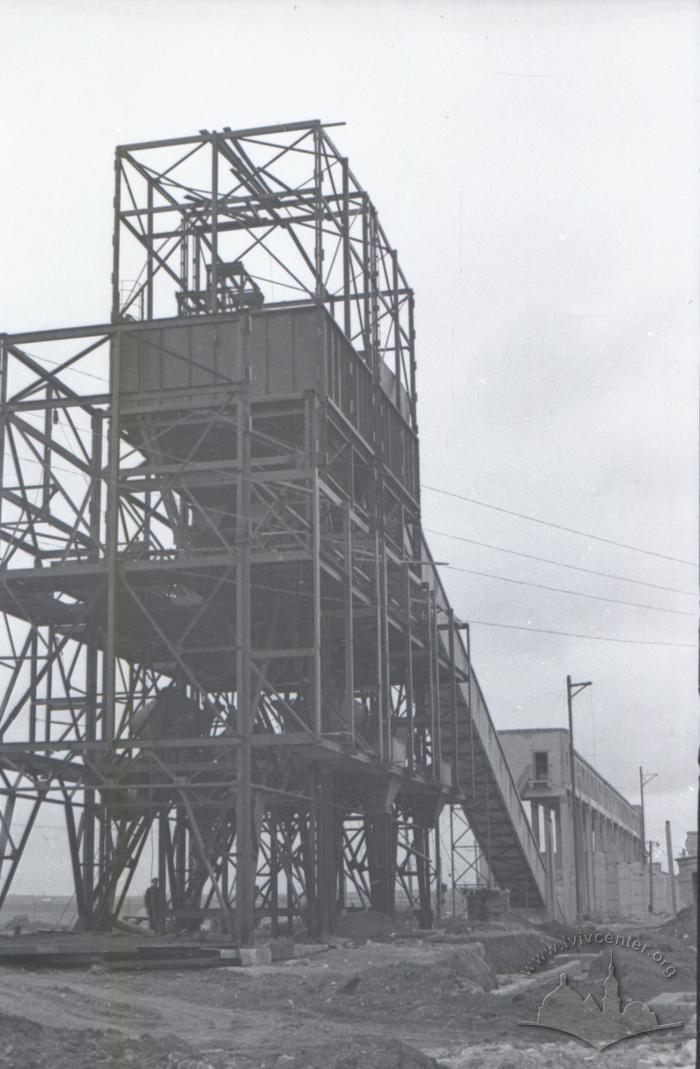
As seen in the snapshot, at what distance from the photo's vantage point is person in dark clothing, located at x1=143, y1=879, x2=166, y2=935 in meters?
30.4

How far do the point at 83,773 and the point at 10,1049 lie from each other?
56.6 feet

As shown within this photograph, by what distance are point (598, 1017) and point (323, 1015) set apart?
3528mm

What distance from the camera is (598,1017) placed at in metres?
18.2

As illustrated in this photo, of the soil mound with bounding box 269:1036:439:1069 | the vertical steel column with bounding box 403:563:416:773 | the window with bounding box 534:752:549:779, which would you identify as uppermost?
the vertical steel column with bounding box 403:563:416:773

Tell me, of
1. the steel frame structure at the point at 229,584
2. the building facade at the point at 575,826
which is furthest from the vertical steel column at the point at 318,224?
the building facade at the point at 575,826

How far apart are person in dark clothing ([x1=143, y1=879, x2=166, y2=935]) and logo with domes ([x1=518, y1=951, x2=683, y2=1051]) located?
1167 centimetres

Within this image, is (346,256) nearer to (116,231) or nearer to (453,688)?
(116,231)

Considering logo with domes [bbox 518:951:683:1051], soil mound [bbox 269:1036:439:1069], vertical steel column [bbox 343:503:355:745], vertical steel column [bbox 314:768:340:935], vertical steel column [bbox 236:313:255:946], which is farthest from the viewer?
vertical steel column [bbox 314:768:340:935]

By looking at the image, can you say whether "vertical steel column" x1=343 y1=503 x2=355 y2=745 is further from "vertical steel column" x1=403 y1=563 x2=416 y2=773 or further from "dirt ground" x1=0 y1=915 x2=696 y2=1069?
"vertical steel column" x1=403 y1=563 x2=416 y2=773

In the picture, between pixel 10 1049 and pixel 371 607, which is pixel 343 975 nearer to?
pixel 10 1049

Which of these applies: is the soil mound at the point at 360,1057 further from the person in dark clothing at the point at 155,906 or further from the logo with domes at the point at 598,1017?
the person in dark clothing at the point at 155,906

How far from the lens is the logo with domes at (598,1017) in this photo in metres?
16.5

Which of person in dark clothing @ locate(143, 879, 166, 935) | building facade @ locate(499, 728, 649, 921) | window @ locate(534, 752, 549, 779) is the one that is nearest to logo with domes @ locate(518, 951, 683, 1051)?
person in dark clothing @ locate(143, 879, 166, 935)

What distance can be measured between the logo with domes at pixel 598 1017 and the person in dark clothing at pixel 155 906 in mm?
11667
